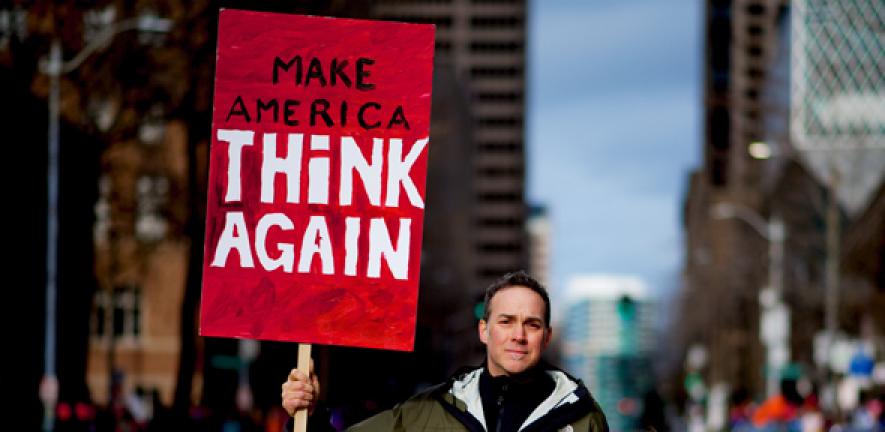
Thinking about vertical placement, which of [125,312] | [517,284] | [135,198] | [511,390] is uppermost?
[135,198]

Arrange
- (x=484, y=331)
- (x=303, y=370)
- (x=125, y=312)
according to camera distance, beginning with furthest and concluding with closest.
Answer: (x=125, y=312), (x=303, y=370), (x=484, y=331)

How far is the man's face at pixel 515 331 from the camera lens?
20.3 feet

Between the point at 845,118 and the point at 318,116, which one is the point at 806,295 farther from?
the point at 318,116

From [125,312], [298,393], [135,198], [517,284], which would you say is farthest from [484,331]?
[125,312]

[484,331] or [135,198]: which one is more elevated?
[135,198]

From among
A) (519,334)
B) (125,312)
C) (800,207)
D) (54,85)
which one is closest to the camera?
(519,334)

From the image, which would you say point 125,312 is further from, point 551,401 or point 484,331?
point 551,401

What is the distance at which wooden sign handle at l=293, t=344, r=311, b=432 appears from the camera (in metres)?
6.75

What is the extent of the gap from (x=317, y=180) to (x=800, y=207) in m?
69.9

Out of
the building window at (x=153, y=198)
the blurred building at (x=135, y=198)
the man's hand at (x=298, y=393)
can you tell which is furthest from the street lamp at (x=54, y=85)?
the man's hand at (x=298, y=393)

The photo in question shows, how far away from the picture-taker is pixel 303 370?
6973mm

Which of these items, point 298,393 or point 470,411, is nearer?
point 470,411

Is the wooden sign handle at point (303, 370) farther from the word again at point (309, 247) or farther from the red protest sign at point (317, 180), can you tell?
the word again at point (309, 247)

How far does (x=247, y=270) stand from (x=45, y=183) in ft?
111
